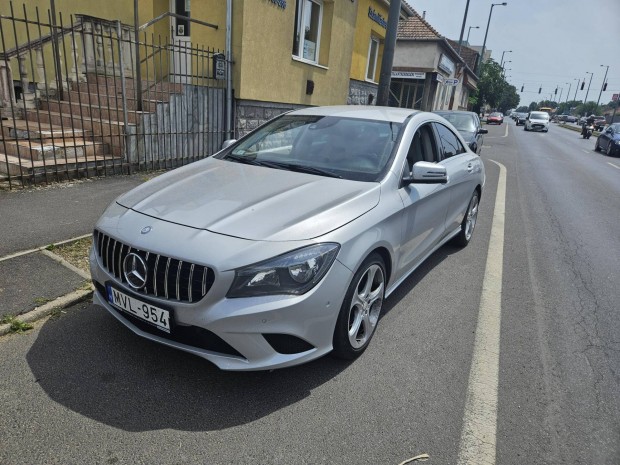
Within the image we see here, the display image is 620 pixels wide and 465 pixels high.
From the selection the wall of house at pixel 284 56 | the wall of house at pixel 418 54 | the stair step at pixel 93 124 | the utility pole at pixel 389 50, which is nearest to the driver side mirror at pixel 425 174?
the stair step at pixel 93 124

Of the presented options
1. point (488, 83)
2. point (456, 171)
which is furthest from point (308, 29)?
point (488, 83)

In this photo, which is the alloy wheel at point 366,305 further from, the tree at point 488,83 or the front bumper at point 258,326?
the tree at point 488,83

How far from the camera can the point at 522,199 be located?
8.72m

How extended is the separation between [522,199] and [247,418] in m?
7.95

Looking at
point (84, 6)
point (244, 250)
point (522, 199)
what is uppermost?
point (84, 6)

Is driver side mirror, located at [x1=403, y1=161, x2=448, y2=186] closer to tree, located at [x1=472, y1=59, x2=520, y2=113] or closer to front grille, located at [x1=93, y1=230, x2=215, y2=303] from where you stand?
front grille, located at [x1=93, y1=230, x2=215, y2=303]

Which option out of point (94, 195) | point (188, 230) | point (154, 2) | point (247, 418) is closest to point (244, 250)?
point (188, 230)

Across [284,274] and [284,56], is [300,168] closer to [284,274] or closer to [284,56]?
[284,274]

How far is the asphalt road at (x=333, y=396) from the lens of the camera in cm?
221

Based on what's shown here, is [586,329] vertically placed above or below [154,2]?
below

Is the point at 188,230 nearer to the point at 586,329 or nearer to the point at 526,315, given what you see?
the point at 526,315

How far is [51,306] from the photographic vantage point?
3.27 meters

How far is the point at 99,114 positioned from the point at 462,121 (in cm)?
900

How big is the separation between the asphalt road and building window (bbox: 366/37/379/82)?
47.8 ft
